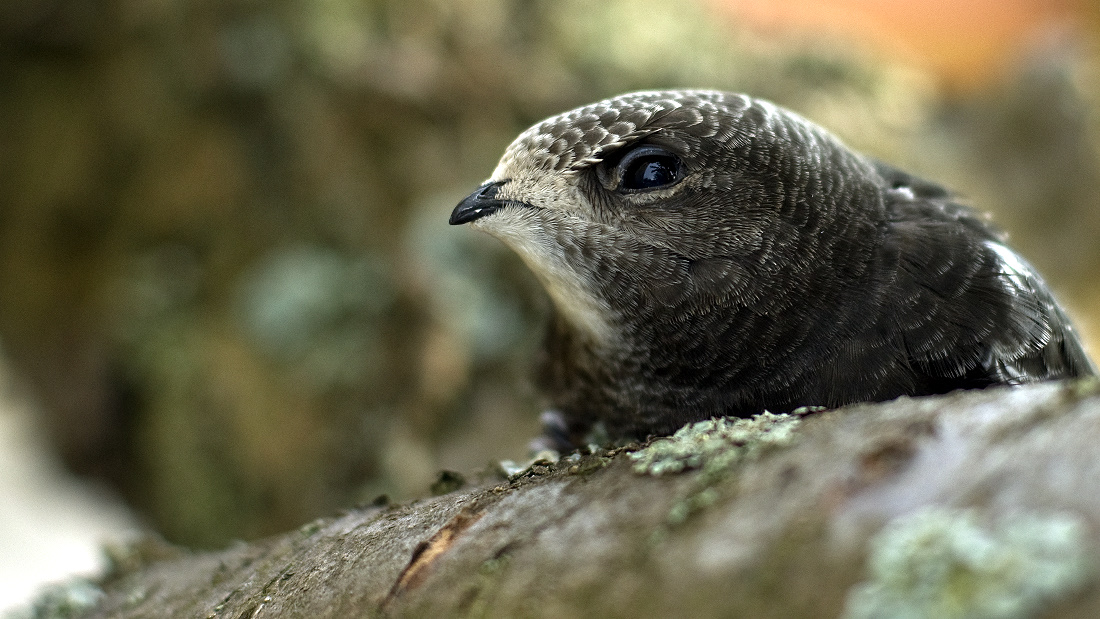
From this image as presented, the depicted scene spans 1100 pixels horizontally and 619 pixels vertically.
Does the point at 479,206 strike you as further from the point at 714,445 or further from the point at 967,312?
the point at 967,312

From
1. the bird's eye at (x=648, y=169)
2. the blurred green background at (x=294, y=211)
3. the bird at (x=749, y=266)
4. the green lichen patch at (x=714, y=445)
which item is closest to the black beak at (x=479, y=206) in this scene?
the bird at (x=749, y=266)

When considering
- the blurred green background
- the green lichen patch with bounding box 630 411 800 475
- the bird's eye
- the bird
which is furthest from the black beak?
the blurred green background

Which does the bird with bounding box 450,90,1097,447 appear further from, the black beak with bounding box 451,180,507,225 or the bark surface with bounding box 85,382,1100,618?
the bark surface with bounding box 85,382,1100,618

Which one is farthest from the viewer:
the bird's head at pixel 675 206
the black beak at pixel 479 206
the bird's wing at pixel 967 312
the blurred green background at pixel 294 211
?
the blurred green background at pixel 294 211

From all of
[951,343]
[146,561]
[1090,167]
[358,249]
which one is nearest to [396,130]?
[358,249]

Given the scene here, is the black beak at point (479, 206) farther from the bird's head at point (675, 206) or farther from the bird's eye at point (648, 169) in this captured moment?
the bird's eye at point (648, 169)

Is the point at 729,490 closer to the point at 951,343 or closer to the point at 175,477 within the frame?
the point at 951,343
